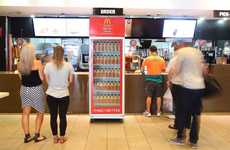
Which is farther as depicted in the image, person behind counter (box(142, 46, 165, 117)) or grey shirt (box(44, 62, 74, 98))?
person behind counter (box(142, 46, 165, 117))

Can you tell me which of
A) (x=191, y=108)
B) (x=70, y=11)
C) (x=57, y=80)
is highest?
(x=70, y=11)

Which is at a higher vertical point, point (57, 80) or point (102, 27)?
point (102, 27)

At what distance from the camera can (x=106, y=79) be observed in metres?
8.21

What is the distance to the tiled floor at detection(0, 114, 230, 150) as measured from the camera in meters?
6.18

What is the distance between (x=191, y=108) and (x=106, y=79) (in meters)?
2.53

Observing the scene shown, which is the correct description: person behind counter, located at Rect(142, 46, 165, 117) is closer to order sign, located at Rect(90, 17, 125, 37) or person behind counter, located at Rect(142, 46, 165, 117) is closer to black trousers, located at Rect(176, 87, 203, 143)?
order sign, located at Rect(90, 17, 125, 37)

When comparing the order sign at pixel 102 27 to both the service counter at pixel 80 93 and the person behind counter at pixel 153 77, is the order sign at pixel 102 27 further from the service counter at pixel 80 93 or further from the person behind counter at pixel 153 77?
the service counter at pixel 80 93

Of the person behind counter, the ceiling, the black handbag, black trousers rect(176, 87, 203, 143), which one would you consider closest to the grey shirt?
black trousers rect(176, 87, 203, 143)

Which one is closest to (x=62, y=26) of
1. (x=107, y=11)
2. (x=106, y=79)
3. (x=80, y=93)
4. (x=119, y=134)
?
(x=80, y=93)

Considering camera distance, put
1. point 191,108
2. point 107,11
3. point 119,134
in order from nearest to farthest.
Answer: point 191,108 → point 119,134 → point 107,11

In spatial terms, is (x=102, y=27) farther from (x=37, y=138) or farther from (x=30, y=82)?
(x=37, y=138)

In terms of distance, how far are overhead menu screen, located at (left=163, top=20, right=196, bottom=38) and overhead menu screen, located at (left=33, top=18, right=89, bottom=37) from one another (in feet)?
7.61

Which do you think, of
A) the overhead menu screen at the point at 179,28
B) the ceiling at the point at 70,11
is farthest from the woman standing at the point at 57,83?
the overhead menu screen at the point at 179,28

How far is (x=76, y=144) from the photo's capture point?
20.7 ft
